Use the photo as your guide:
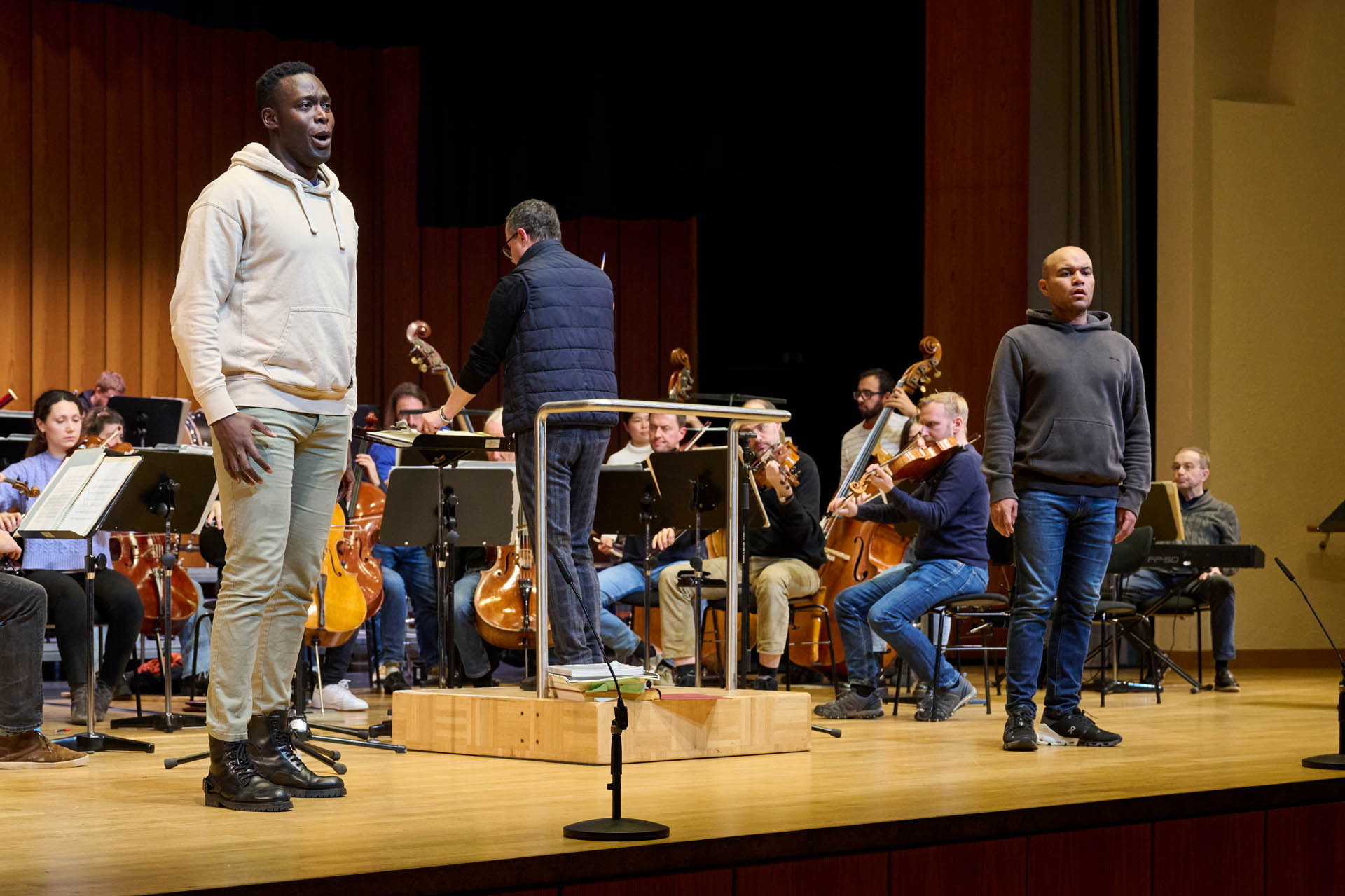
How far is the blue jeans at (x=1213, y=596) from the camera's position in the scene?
6891 mm

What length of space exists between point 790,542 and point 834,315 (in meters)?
3.68

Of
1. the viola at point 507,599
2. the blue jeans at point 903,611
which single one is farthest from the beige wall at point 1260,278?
the viola at point 507,599

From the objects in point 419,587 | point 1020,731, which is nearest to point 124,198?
point 419,587

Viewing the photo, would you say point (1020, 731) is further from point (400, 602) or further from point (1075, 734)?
point (400, 602)

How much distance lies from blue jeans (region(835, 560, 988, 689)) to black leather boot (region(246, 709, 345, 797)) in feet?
8.21

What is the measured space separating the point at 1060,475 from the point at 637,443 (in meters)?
3.41

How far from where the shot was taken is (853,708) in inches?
209

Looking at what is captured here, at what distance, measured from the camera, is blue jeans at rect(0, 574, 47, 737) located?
396 cm

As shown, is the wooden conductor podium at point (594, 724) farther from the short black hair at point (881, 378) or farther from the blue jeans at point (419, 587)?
the short black hair at point (881, 378)

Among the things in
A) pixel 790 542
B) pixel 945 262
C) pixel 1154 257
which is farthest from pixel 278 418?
pixel 1154 257

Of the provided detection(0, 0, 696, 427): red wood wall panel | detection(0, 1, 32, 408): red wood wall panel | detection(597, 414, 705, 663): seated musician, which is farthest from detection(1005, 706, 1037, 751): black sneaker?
detection(0, 1, 32, 408): red wood wall panel

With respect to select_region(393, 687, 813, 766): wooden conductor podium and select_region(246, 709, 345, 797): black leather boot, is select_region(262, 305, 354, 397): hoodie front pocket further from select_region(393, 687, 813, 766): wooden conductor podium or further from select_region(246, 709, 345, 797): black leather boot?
select_region(393, 687, 813, 766): wooden conductor podium

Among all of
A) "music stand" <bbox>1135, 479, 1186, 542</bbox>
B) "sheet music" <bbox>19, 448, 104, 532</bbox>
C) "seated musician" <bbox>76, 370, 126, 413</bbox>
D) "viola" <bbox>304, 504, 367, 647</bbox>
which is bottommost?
"viola" <bbox>304, 504, 367, 647</bbox>

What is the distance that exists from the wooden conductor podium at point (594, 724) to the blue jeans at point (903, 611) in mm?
1120
